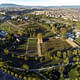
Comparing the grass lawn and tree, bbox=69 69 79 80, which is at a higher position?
the grass lawn

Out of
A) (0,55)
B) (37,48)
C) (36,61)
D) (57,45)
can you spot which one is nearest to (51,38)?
(57,45)

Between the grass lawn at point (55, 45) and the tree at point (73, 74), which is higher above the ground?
the grass lawn at point (55, 45)

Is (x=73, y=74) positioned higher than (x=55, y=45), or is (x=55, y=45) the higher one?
(x=55, y=45)

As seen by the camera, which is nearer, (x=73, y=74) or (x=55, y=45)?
(x=73, y=74)

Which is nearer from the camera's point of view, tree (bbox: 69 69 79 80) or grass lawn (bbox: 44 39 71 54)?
tree (bbox: 69 69 79 80)

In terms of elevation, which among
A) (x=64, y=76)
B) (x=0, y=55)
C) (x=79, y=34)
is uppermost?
(x=79, y=34)

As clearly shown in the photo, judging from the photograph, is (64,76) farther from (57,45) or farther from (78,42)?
(78,42)

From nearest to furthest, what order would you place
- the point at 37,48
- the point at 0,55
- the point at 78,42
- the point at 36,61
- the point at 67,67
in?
the point at 67,67 < the point at 36,61 < the point at 0,55 < the point at 37,48 < the point at 78,42

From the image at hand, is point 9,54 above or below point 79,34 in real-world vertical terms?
below

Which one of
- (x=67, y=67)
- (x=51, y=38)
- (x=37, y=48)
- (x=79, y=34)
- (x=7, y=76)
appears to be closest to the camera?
(x=7, y=76)

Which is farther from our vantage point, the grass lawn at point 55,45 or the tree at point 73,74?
the grass lawn at point 55,45

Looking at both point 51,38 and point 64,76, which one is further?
point 51,38
